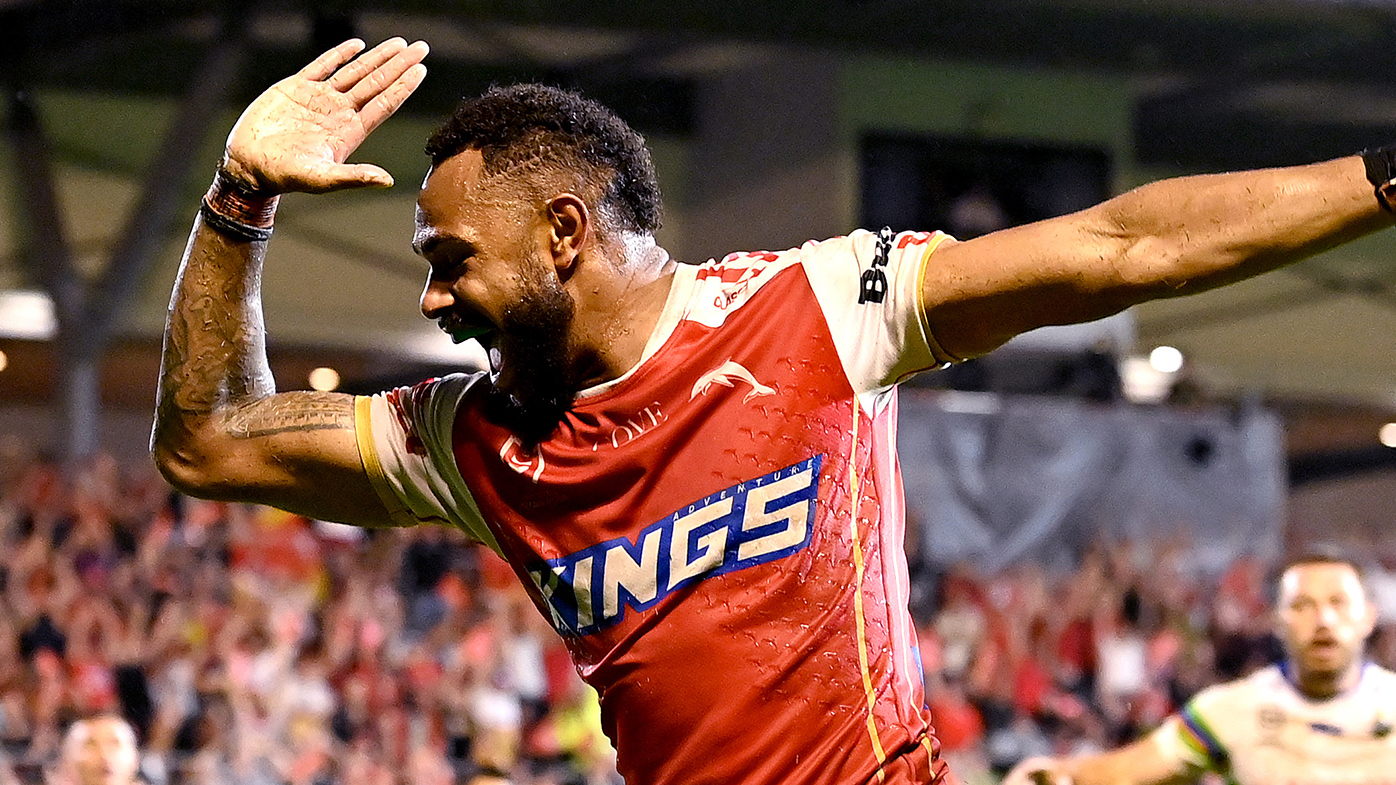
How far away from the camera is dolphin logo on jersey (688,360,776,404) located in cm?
253

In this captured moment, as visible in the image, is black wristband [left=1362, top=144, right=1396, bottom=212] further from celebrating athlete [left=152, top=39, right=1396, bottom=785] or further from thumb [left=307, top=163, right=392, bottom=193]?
thumb [left=307, top=163, right=392, bottom=193]

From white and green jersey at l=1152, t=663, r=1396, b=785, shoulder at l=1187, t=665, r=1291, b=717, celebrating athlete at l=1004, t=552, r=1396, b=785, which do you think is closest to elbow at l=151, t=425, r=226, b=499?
celebrating athlete at l=1004, t=552, r=1396, b=785

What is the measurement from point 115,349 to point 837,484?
514 inches

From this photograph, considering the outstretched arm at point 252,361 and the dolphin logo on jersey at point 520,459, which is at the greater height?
the outstretched arm at point 252,361

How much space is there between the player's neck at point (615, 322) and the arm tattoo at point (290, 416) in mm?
422

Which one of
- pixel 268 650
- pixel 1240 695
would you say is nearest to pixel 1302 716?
pixel 1240 695

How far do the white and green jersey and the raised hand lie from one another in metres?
3.70

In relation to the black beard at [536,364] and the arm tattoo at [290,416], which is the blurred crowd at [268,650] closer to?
the arm tattoo at [290,416]

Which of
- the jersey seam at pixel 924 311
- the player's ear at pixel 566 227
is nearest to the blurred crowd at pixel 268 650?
the player's ear at pixel 566 227

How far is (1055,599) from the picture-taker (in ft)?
37.4

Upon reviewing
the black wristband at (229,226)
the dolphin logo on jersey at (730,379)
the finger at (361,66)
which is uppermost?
the finger at (361,66)

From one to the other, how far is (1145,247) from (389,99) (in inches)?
47.1

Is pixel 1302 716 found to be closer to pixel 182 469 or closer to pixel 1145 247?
pixel 1145 247

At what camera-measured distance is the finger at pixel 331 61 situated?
2.76 m
